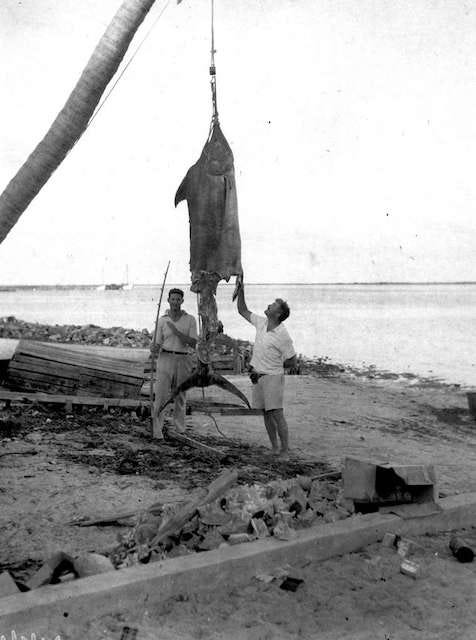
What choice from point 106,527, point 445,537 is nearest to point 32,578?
point 106,527

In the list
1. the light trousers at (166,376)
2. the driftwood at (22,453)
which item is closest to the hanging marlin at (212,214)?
the light trousers at (166,376)

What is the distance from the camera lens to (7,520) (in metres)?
5.03

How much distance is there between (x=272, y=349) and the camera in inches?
288

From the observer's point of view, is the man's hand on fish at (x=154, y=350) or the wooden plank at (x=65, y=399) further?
the wooden plank at (x=65, y=399)

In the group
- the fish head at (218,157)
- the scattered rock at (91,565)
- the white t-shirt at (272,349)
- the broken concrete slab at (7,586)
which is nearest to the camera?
the broken concrete slab at (7,586)

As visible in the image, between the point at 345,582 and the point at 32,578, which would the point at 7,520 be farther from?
the point at 345,582

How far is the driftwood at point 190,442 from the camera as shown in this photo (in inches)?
287

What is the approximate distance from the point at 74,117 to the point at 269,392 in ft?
14.2

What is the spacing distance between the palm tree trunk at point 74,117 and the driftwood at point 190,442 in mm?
4253

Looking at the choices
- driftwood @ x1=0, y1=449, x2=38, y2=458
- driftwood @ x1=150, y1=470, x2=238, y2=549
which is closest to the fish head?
driftwood @ x1=150, y1=470, x2=238, y2=549

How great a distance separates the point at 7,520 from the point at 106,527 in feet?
2.60

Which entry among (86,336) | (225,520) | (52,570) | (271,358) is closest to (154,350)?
(271,358)

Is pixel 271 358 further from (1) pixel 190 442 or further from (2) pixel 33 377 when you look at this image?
(2) pixel 33 377

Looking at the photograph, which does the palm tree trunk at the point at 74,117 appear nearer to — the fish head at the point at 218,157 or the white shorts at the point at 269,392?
the fish head at the point at 218,157
